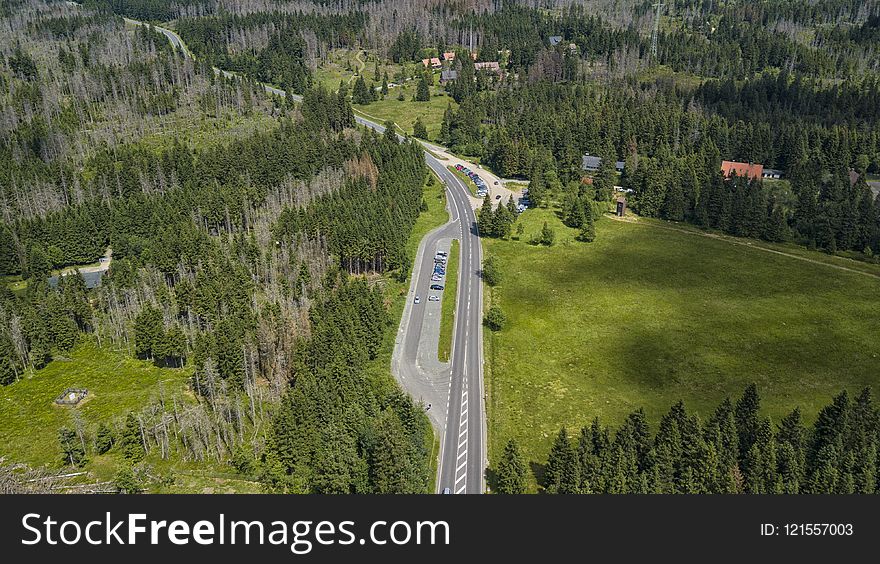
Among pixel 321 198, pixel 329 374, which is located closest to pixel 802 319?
pixel 329 374

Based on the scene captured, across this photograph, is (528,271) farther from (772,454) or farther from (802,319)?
(772,454)

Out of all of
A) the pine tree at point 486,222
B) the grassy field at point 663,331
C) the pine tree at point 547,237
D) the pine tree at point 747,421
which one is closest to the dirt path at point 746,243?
the grassy field at point 663,331

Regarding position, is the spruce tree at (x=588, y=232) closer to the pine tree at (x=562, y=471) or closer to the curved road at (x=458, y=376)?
the curved road at (x=458, y=376)

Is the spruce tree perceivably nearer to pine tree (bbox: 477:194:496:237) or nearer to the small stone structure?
pine tree (bbox: 477:194:496:237)

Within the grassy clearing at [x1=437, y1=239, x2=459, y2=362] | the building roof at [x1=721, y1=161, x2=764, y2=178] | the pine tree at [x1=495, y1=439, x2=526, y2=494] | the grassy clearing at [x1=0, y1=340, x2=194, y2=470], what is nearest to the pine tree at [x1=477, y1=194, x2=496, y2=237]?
the grassy clearing at [x1=437, y1=239, x2=459, y2=362]

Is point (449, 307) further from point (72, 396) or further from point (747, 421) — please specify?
point (72, 396)

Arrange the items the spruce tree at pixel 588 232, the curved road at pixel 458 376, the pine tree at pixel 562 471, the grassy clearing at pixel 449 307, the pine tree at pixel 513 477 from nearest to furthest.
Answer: the pine tree at pixel 562 471, the pine tree at pixel 513 477, the curved road at pixel 458 376, the grassy clearing at pixel 449 307, the spruce tree at pixel 588 232

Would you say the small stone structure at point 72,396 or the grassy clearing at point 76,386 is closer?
the grassy clearing at point 76,386
